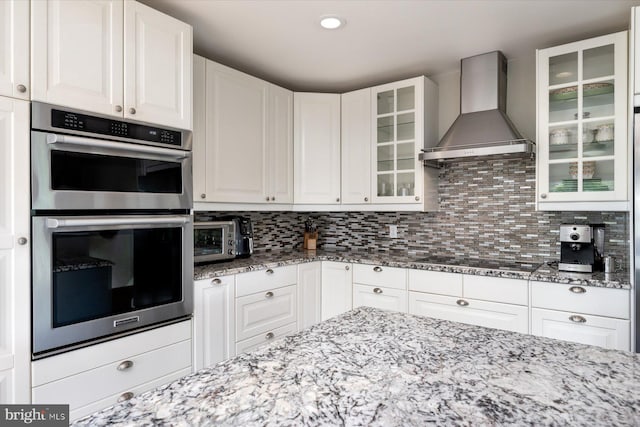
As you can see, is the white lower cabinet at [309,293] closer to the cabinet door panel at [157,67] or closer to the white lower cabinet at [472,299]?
the white lower cabinet at [472,299]

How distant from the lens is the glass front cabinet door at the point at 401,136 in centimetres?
312

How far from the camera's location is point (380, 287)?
303cm

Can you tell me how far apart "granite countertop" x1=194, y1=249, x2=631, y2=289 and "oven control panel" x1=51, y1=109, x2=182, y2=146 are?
2.76 feet

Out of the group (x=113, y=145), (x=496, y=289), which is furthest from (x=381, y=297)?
(x=113, y=145)

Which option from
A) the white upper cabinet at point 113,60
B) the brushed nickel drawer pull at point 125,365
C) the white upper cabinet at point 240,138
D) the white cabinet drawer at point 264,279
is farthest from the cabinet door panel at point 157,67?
the brushed nickel drawer pull at point 125,365

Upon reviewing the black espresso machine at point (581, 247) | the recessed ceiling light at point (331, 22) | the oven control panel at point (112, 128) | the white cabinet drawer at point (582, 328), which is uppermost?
the recessed ceiling light at point (331, 22)

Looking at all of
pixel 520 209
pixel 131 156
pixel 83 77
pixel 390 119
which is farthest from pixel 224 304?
pixel 520 209

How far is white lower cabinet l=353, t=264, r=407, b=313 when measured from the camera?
2930 mm

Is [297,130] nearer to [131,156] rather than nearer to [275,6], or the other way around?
[275,6]

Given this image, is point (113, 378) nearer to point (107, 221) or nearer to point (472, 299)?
point (107, 221)

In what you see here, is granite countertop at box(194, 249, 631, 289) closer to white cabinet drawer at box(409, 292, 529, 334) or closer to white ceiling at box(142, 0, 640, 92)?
white cabinet drawer at box(409, 292, 529, 334)

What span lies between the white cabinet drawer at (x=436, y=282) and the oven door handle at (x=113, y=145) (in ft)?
5.92

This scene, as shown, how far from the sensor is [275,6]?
2.19 meters

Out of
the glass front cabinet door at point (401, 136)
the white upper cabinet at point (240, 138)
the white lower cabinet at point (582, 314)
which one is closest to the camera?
the white lower cabinet at point (582, 314)
